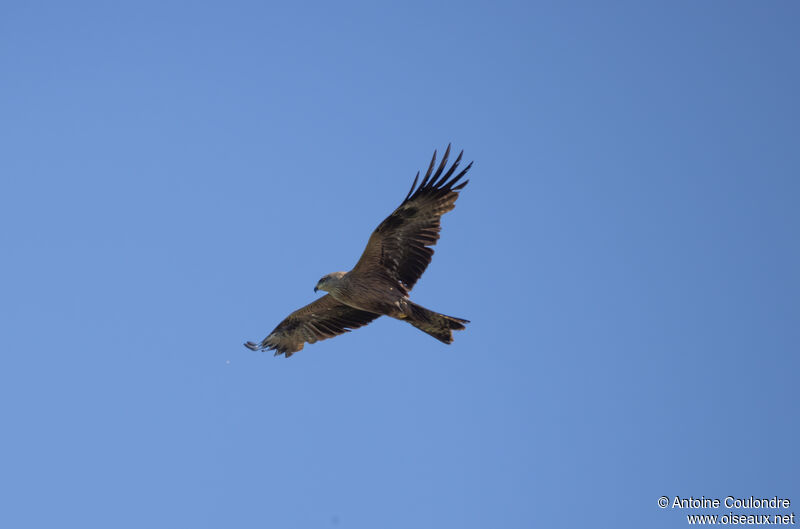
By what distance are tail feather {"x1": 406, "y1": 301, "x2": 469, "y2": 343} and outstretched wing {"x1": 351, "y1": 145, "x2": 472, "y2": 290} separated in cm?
→ 44

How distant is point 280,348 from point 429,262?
340 cm

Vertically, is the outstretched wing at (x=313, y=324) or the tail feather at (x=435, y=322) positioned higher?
the outstretched wing at (x=313, y=324)

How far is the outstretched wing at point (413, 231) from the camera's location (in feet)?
42.5

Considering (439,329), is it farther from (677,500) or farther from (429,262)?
(677,500)

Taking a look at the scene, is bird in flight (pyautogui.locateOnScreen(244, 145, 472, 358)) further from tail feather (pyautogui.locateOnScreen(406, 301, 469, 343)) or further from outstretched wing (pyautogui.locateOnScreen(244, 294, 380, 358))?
outstretched wing (pyautogui.locateOnScreen(244, 294, 380, 358))

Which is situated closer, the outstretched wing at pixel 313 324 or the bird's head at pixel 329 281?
the bird's head at pixel 329 281

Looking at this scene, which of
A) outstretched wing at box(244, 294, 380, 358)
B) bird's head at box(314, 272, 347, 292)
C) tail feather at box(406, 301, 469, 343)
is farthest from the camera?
outstretched wing at box(244, 294, 380, 358)

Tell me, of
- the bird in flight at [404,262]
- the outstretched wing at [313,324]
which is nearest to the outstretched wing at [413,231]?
the bird in flight at [404,262]

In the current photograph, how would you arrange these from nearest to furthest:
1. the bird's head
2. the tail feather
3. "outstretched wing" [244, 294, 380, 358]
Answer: the tail feather < the bird's head < "outstretched wing" [244, 294, 380, 358]

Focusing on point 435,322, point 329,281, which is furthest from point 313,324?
point 435,322

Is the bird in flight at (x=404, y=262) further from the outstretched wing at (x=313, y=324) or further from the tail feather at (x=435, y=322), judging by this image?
the outstretched wing at (x=313, y=324)

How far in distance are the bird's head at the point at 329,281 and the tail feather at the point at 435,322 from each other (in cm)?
117

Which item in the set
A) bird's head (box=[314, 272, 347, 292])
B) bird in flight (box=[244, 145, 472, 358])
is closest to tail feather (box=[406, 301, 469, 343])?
bird in flight (box=[244, 145, 472, 358])

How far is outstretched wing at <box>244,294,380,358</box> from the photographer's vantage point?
14.4 meters
